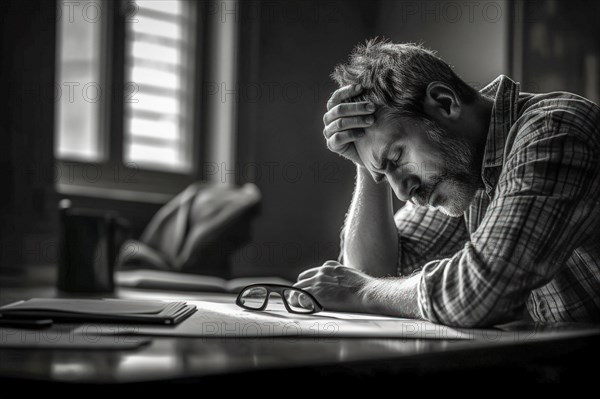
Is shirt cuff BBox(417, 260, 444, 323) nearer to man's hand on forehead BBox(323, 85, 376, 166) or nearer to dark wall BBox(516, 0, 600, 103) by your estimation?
man's hand on forehead BBox(323, 85, 376, 166)

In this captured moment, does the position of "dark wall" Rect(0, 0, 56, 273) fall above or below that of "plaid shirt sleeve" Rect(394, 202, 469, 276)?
above

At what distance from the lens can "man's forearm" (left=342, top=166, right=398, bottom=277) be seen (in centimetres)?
158

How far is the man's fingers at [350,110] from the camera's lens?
1351 mm

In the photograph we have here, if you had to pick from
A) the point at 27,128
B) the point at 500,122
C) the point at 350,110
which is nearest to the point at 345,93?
the point at 350,110

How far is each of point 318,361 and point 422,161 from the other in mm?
768

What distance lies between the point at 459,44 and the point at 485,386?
2.84 metres

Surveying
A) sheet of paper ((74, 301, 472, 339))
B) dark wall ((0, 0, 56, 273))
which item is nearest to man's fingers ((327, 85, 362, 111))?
sheet of paper ((74, 301, 472, 339))

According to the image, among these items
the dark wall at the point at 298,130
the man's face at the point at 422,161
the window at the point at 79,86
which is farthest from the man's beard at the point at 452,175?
the window at the point at 79,86

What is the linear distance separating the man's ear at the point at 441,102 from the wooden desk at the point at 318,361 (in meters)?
0.56

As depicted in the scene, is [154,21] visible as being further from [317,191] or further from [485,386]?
[485,386]

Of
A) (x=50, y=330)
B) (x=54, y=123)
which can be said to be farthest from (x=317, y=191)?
(x=50, y=330)

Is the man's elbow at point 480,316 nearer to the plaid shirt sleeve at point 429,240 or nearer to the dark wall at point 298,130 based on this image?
the plaid shirt sleeve at point 429,240

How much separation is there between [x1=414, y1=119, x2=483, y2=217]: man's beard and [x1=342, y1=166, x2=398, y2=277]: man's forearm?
193mm

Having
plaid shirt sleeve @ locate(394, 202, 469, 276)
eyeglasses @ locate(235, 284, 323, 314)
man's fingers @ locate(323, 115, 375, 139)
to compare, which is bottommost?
eyeglasses @ locate(235, 284, 323, 314)
